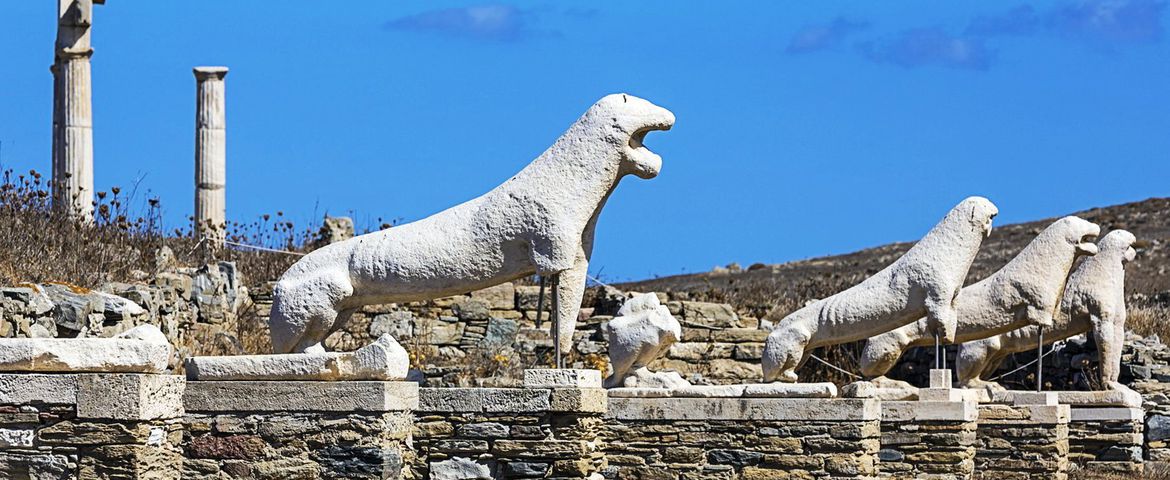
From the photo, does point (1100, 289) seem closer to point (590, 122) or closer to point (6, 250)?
point (590, 122)

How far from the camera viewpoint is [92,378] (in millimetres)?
8938

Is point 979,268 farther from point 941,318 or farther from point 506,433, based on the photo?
point 506,433

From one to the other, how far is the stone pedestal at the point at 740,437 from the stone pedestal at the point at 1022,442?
3493 millimetres

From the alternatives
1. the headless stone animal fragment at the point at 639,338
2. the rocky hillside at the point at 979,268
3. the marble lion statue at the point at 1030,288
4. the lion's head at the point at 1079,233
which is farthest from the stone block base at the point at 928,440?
the rocky hillside at the point at 979,268

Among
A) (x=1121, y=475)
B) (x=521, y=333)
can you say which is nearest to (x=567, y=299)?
(x=521, y=333)

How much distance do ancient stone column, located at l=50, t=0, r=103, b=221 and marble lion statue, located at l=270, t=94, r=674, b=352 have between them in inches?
498

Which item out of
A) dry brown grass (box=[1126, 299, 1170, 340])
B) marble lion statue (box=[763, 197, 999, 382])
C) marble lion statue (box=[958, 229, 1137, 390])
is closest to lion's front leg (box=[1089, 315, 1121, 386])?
marble lion statue (box=[958, 229, 1137, 390])

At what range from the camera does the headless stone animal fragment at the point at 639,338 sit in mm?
12930

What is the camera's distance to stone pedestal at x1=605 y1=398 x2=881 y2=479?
13.0 meters

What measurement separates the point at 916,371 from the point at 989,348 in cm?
385

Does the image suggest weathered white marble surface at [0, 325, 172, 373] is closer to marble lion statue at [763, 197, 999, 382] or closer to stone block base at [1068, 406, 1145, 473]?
marble lion statue at [763, 197, 999, 382]

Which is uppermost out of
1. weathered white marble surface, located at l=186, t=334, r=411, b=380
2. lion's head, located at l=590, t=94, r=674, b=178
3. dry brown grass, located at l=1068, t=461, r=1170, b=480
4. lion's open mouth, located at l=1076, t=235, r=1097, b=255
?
lion's head, located at l=590, t=94, r=674, b=178

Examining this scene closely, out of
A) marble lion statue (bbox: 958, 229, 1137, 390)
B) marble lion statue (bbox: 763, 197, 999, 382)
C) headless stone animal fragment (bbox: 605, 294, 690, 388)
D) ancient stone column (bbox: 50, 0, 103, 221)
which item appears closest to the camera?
headless stone animal fragment (bbox: 605, 294, 690, 388)

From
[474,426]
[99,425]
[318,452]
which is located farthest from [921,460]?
[99,425]
